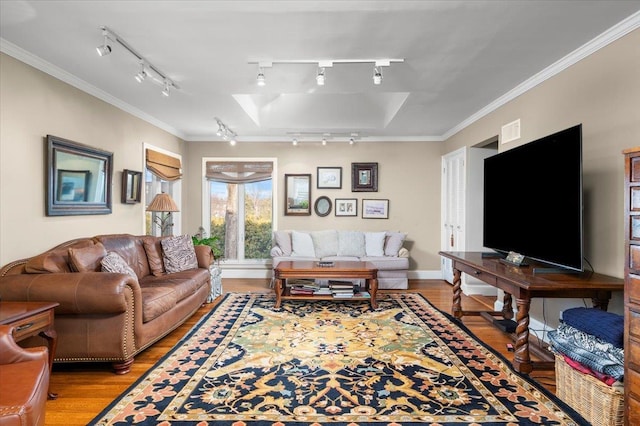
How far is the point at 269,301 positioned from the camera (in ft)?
15.1

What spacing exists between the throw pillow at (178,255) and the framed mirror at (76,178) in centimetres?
77

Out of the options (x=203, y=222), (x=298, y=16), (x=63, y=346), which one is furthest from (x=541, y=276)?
(x=203, y=222)

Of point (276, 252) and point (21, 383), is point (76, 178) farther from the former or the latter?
point (276, 252)

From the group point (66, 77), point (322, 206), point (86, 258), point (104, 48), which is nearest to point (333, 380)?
point (86, 258)

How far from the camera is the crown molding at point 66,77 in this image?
9.18ft

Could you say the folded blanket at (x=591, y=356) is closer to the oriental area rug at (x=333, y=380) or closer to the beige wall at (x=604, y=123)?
the oriental area rug at (x=333, y=380)

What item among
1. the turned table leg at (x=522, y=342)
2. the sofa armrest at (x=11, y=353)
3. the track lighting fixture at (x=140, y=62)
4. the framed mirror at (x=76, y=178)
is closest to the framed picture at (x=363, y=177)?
the track lighting fixture at (x=140, y=62)

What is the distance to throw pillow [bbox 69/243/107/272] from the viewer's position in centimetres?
284

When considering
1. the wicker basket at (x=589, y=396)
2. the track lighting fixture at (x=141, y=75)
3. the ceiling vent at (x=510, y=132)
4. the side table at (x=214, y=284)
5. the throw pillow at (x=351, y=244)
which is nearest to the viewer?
the wicker basket at (x=589, y=396)

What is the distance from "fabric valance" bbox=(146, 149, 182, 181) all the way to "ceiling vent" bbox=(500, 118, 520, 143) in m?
4.69

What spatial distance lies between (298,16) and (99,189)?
117 inches

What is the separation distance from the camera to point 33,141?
303 cm

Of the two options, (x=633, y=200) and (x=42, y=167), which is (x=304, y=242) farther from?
(x=633, y=200)

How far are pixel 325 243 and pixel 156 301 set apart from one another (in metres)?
3.32
